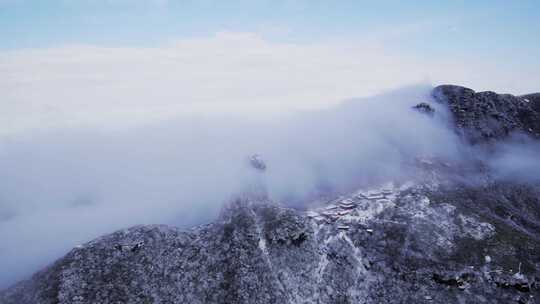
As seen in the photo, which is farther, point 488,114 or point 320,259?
point 488,114

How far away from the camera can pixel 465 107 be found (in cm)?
13262

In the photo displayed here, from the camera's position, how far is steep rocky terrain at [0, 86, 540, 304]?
56.3 meters

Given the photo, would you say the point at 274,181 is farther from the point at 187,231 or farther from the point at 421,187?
the point at 421,187

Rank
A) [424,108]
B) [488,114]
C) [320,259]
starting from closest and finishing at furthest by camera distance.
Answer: [320,259], [488,114], [424,108]

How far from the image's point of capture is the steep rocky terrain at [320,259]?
56.3 meters

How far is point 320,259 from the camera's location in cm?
6250

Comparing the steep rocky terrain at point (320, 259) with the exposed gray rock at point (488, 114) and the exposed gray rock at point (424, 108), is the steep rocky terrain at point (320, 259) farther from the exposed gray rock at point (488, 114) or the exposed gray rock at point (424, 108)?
the exposed gray rock at point (424, 108)

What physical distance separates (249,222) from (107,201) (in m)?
78.7

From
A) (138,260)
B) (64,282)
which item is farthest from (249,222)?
(64,282)

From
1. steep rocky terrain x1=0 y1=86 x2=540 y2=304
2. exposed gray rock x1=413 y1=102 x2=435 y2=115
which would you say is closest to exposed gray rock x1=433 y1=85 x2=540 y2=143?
exposed gray rock x1=413 y1=102 x2=435 y2=115

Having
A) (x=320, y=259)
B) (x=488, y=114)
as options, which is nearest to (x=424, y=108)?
(x=488, y=114)

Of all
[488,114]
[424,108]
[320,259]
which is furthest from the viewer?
[424,108]

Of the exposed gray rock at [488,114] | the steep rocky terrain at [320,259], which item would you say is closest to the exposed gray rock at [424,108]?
the exposed gray rock at [488,114]

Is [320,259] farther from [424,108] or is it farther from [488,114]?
[488,114]
